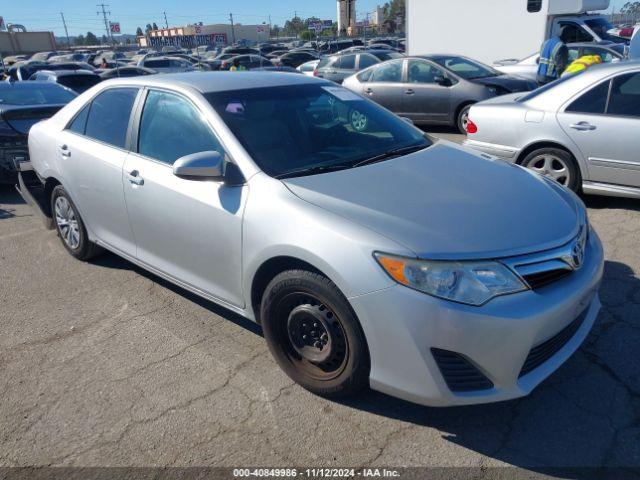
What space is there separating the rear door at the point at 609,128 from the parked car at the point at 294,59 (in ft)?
74.1

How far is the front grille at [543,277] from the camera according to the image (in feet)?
7.81

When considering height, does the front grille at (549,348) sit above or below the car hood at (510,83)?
below

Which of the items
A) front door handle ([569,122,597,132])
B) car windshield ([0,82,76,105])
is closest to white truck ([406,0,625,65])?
front door handle ([569,122,597,132])

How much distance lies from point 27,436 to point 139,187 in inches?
62.6

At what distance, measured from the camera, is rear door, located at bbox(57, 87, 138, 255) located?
3789 millimetres

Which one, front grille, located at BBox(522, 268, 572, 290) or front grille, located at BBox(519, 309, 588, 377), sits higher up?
front grille, located at BBox(522, 268, 572, 290)

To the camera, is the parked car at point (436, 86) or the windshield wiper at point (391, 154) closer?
the windshield wiper at point (391, 154)

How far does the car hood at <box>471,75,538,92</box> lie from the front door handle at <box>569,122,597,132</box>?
4630 mm

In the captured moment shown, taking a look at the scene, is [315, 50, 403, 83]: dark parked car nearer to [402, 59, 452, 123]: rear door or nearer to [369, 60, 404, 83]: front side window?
[369, 60, 404, 83]: front side window

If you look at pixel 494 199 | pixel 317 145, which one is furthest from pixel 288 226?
pixel 494 199

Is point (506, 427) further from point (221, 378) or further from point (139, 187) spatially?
point (139, 187)

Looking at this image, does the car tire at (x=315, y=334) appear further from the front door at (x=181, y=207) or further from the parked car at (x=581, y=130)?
the parked car at (x=581, y=130)

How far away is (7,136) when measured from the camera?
664cm

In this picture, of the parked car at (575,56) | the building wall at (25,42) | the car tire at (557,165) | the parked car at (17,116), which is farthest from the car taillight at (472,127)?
the building wall at (25,42)
